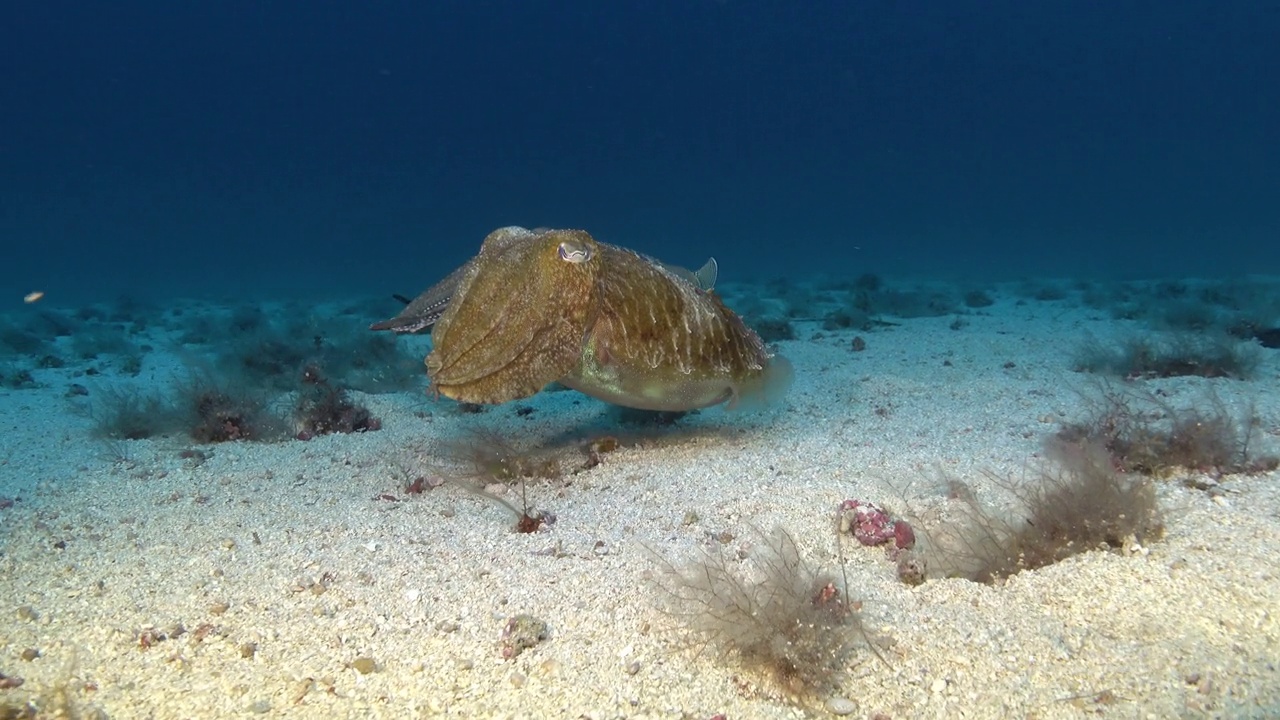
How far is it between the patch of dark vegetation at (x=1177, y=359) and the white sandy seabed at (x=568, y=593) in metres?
1.95

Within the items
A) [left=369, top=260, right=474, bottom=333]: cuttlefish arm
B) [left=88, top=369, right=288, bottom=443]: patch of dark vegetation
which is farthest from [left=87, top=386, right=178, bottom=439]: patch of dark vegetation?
[left=369, top=260, right=474, bottom=333]: cuttlefish arm

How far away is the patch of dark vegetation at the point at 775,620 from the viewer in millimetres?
2627

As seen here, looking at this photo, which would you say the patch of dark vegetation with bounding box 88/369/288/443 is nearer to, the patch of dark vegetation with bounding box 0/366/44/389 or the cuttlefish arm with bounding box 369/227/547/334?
the cuttlefish arm with bounding box 369/227/547/334

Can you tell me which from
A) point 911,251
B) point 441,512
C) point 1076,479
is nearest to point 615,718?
point 441,512

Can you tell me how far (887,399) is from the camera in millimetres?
6965

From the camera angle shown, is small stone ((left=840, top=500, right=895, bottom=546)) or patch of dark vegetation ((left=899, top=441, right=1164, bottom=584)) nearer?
patch of dark vegetation ((left=899, top=441, right=1164, bottom=584))

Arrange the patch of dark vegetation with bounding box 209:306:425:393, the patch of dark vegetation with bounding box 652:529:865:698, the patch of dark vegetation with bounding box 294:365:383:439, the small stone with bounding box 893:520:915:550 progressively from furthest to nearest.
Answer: the patch of dark vegetation with bounding box 209:306:425:393 → the patch of dark vegetation with bounding box 294:365:383:439 → the small stone with bounding box 893:520:915:550 → the patch of dark vegetation with bounding box 652:529:865:698

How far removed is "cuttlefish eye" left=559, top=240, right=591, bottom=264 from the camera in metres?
3.83

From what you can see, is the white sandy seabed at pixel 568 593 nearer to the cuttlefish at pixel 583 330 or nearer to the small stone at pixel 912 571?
the small stone at pixel 912 571

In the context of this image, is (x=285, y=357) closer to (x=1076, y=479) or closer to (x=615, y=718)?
(x=615, y=718)

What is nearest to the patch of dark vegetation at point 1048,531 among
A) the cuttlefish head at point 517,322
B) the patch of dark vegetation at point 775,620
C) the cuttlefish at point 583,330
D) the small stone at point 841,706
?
the patch of dark vegetation at point 775,620

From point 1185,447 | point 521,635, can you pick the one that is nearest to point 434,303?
point 521,635

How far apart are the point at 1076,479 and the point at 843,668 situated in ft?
6.24

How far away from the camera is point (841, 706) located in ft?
8.18
